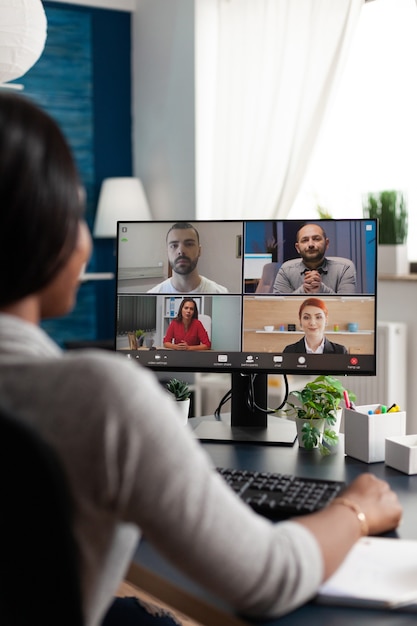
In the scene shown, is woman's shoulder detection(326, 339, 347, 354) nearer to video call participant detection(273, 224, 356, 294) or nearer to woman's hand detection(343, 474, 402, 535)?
video call participant detection(273, 224, 356, 294)

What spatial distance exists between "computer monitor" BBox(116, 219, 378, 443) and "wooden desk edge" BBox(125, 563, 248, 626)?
720 mm

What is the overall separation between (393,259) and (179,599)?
2.71m

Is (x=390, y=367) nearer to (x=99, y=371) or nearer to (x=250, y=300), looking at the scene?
(x=250, y=300)

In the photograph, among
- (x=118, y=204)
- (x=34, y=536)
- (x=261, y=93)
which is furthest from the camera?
(x=118, y=204)

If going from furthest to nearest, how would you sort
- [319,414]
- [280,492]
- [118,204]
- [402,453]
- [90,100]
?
1. [90,100]
2. [118,204]
3. [319,414]
4. [402,453]
5. [280,492]

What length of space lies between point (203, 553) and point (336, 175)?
333 cm

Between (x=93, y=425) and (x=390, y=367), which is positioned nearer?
(x=93, y=425)

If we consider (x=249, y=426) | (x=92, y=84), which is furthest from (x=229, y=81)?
(x=249, y=426)

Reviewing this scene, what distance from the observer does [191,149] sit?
4.33 meters

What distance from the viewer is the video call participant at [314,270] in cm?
183

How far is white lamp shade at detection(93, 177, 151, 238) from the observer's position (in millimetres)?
4496

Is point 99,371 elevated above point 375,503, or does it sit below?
above

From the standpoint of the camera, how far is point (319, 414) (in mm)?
1771

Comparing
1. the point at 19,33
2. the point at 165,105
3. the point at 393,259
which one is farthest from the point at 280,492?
the point at 165,105
